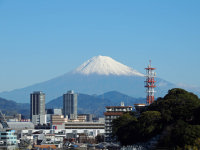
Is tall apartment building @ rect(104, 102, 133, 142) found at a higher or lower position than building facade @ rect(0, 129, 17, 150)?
higher

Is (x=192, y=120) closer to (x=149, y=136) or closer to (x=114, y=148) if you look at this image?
(x=149, y=136)

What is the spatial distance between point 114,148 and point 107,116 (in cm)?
3044

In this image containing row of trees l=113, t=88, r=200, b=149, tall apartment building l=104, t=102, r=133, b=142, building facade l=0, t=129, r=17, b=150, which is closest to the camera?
row of trees l=113, t=88, r=200, b=149

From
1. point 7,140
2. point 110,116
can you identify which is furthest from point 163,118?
point 110,116

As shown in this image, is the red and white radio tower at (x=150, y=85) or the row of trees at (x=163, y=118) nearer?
the row of trees at (x=163, y=118)

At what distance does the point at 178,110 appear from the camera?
55688 mm

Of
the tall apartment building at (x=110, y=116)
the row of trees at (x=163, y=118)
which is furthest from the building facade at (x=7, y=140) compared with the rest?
the tall apartment building at (x=110, y=116)

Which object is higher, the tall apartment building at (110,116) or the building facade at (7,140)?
the tall apartment building at (110,116)

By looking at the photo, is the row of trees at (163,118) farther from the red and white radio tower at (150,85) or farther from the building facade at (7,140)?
the red and white radio tower at (150,85)

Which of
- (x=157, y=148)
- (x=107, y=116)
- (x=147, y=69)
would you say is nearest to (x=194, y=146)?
(x=157, y=148)

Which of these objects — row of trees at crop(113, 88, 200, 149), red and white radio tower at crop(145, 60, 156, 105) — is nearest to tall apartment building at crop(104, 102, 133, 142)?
red and white radio tower at crop(145, 60, 156, 105)

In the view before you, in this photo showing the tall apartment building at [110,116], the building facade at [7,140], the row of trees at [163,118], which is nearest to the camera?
the row of trees at [163,118]

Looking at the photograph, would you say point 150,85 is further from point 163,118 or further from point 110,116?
point 163,118

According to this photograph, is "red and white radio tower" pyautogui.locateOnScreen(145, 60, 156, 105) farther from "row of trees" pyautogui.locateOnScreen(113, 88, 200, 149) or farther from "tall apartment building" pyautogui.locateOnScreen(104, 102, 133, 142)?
"row of trees" pyautogui.locateOnScreen(113, 88, 200, 149)
